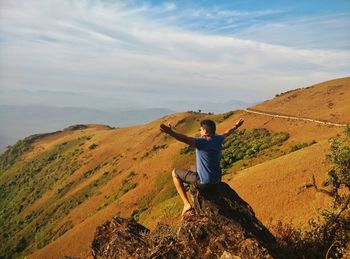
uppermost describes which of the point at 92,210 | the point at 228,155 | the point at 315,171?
the point at 315,171

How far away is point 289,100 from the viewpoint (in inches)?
3216

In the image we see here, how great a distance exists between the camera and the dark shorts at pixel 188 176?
1040cm

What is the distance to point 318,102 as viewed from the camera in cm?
7300

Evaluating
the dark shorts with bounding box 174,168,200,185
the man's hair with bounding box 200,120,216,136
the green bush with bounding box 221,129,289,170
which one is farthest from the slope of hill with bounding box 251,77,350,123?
the man's hair with bounding box 200,120,216,136

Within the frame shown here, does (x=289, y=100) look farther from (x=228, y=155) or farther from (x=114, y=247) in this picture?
(x=114, y=247)

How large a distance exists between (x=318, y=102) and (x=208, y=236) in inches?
2659

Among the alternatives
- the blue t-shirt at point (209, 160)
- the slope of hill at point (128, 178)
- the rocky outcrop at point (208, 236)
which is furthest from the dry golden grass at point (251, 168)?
the blue t-shirt at point (209, 160)

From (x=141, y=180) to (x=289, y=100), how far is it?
1337 inches

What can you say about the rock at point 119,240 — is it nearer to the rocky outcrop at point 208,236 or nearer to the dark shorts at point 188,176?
the rocky outcrop at point 208,236

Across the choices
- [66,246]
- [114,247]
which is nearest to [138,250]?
[114,247]

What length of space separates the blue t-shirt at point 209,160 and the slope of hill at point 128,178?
1089cm

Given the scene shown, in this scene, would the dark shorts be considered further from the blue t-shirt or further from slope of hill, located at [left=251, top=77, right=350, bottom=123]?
slope of hill, located at [left=251, top=77, right=350, bottom=123]

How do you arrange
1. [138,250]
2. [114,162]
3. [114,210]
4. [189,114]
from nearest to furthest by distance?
[138,250]
[114,210]
[114,162]
[189,114]

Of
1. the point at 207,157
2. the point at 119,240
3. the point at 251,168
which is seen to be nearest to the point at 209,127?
the point at 207,157
